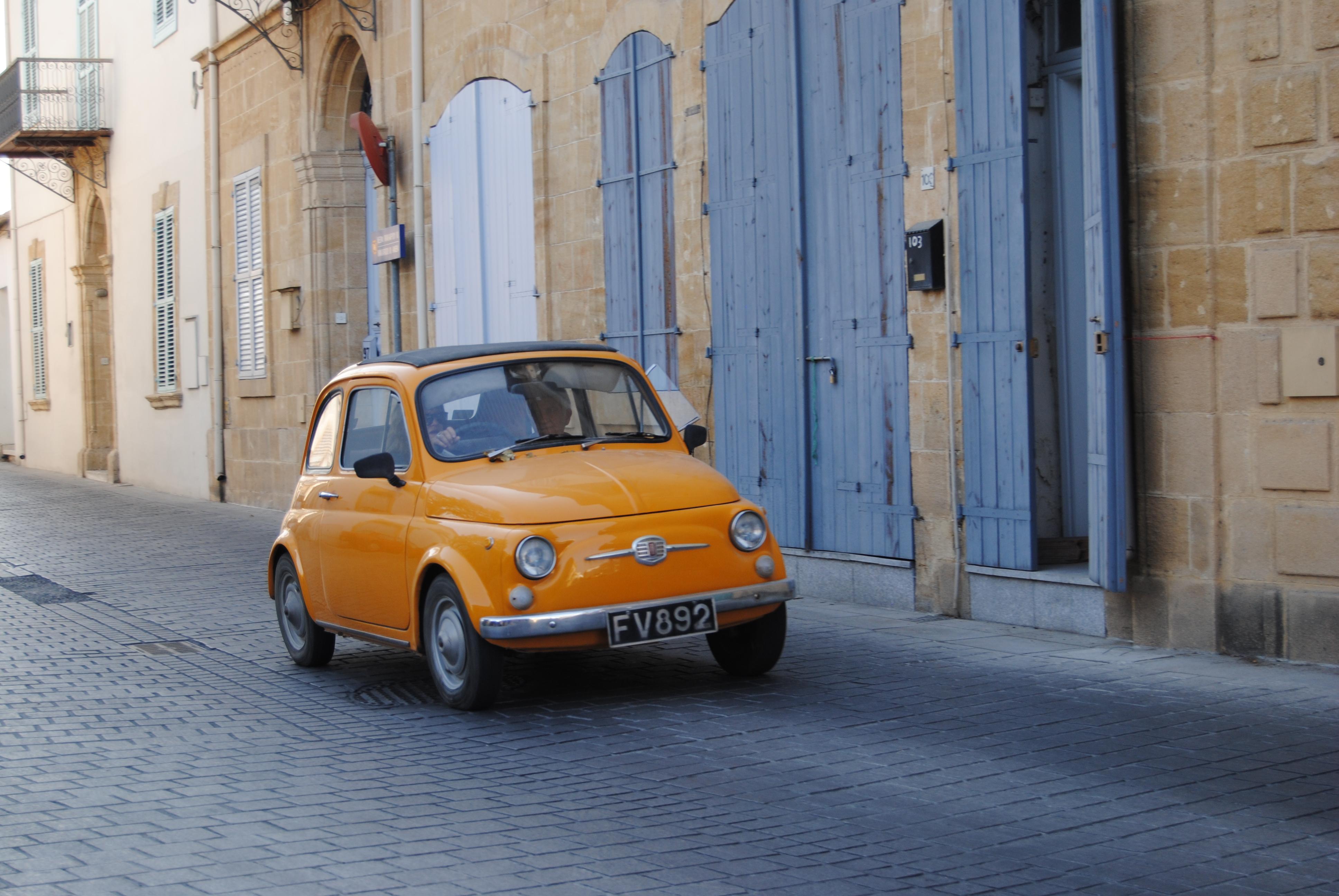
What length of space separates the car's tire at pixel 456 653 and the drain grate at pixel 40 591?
19.0ft

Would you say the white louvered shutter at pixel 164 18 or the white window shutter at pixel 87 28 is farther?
the white window shutter at pixel 87 28

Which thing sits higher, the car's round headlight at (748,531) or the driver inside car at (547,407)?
the driver inside car at (547,407)

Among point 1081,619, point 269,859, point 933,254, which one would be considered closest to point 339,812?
point 269,859

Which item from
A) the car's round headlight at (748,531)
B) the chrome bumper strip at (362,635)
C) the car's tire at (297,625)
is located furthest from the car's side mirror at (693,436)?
the car's tire at (297,625)

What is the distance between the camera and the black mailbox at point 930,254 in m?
9.70

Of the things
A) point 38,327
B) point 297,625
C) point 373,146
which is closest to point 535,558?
point 297,625

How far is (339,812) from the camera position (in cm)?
524

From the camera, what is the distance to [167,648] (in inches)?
371

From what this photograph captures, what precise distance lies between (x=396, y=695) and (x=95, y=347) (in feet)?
86.1

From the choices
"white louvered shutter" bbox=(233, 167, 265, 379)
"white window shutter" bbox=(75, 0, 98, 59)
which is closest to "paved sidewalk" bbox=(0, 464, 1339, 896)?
"white louvered shutter" bbox=(233, 167, 265, 379)

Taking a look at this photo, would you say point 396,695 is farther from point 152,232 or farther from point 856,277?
point 152,232

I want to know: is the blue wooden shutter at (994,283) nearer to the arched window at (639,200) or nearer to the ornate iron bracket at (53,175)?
the arched window at (639,200)

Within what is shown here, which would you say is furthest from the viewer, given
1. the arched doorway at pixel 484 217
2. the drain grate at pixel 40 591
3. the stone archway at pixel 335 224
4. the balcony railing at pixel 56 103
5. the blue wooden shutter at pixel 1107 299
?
the balcony railing at pixel 56 103

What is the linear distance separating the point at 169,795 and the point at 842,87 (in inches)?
274
